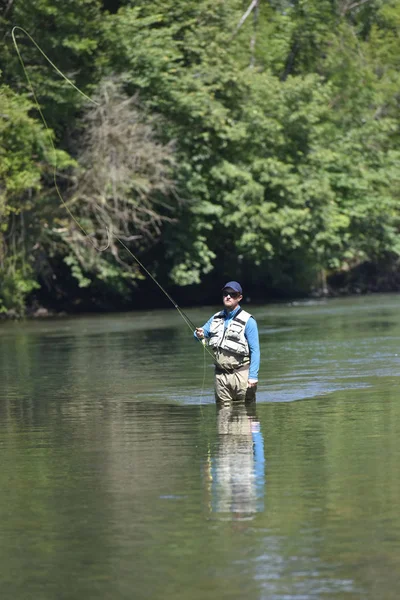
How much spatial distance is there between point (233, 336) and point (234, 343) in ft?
0.24

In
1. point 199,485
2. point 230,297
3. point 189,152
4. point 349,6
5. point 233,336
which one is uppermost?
point 349,6

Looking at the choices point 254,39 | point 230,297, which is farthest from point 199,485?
point 254,39

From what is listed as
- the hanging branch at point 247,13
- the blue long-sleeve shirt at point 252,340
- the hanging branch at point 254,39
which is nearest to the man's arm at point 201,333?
the blue long-sleeve shirt at point 252,340

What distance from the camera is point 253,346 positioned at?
13.3 metres

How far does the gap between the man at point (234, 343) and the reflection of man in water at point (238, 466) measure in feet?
1.75

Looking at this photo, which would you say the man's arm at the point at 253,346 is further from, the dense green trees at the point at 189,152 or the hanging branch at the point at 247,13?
the hanging branch at the point at 247,13

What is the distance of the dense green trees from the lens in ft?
113

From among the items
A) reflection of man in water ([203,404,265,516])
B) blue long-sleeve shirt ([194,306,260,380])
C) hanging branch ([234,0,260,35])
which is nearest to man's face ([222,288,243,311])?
blue long-sleeve shirt ([194,306,260,380])

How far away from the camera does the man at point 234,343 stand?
522 inches

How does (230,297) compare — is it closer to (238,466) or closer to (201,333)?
(201,333)

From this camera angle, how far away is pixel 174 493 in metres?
8.84

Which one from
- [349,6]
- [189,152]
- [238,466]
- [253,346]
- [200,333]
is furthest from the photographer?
[349,6]

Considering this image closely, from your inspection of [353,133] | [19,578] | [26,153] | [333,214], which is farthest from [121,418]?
[353,133]

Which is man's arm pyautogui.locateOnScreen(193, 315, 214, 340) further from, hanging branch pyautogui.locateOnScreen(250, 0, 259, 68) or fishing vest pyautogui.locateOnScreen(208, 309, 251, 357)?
hanging branch pyautogui.locateOnScreen(250, 0, 259, 68)
